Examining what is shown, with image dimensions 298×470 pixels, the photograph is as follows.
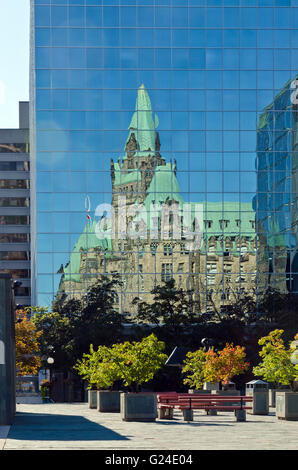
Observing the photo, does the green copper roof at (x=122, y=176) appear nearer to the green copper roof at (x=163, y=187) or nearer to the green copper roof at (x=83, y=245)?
the green copper roof at (x=163, y=187)

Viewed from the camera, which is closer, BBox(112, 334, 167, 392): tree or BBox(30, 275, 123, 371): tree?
BBox(112, 334, 167, 392): tree

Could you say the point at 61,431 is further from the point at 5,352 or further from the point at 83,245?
the point at 83,245

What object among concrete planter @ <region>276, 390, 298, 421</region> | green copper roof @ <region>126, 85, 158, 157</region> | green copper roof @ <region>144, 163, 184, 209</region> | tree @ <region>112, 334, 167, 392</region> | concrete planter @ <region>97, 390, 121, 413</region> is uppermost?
green copper roof @ <region>126, 85, 158, 157</region>

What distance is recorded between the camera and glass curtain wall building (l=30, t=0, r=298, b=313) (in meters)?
91.9

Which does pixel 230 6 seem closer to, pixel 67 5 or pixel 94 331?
pixel 67 5

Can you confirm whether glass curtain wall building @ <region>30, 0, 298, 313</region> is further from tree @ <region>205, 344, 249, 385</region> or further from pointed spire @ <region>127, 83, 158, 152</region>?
tree @ <region>205, 344, 249, 385</region>

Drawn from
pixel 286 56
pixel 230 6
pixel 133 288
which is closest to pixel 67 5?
pixel 230 6

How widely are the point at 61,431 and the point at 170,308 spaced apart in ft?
179

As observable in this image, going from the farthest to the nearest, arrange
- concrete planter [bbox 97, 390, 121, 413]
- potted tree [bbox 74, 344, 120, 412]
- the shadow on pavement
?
concrete planter [bbox 97, 390, 121, 413] < potted tree [bbox 74, 344, 120, 412] < the shadow on pavement

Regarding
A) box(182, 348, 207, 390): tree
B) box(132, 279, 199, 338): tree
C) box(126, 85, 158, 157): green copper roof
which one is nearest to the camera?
box(182, 348, 207, 390): tree

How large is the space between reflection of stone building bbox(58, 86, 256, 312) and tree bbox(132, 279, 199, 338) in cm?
187

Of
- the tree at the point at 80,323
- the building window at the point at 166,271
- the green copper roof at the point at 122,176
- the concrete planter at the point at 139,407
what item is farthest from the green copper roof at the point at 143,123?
the concrete planter at the point at 139,407

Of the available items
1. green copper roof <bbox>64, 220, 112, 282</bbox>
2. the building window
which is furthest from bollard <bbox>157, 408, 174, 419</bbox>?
the building window

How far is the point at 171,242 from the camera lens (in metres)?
92.4
